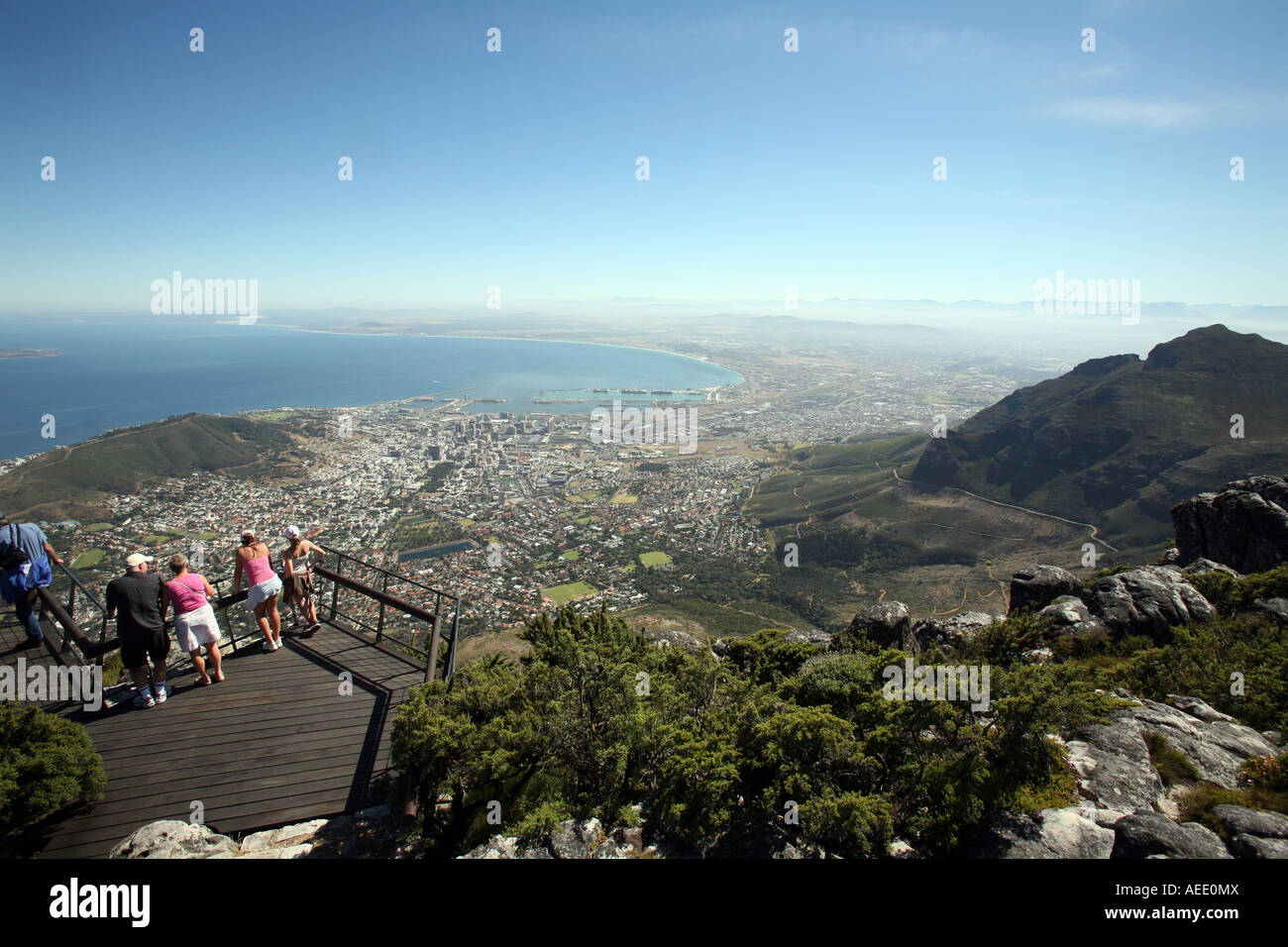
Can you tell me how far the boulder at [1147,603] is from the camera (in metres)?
13.8

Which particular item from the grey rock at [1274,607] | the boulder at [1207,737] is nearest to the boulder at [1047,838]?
the boulder at [1207,737]

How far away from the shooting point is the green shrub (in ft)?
16.0

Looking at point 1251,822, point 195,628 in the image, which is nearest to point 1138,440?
point 1251,822

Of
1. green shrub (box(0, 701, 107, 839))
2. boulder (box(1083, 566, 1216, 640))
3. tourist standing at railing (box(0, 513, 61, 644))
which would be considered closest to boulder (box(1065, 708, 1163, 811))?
boulder (box(1083, 566, 1216, 640))

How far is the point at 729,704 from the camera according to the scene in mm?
8070

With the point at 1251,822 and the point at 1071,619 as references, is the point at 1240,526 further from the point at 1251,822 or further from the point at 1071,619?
the point at 1251,822

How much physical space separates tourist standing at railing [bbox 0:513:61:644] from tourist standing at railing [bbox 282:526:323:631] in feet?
10.2

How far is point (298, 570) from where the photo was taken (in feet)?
28.1

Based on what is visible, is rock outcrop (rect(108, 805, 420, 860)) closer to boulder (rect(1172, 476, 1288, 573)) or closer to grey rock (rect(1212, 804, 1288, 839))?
grey rock (rect(1212, 804, 1288, 839))

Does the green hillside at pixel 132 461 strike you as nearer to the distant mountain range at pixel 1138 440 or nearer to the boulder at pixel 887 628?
the boulder at pixel 887 628

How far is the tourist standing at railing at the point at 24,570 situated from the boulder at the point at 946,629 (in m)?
18.4

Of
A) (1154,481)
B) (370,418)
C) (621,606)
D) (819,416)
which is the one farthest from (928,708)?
(819,416)
